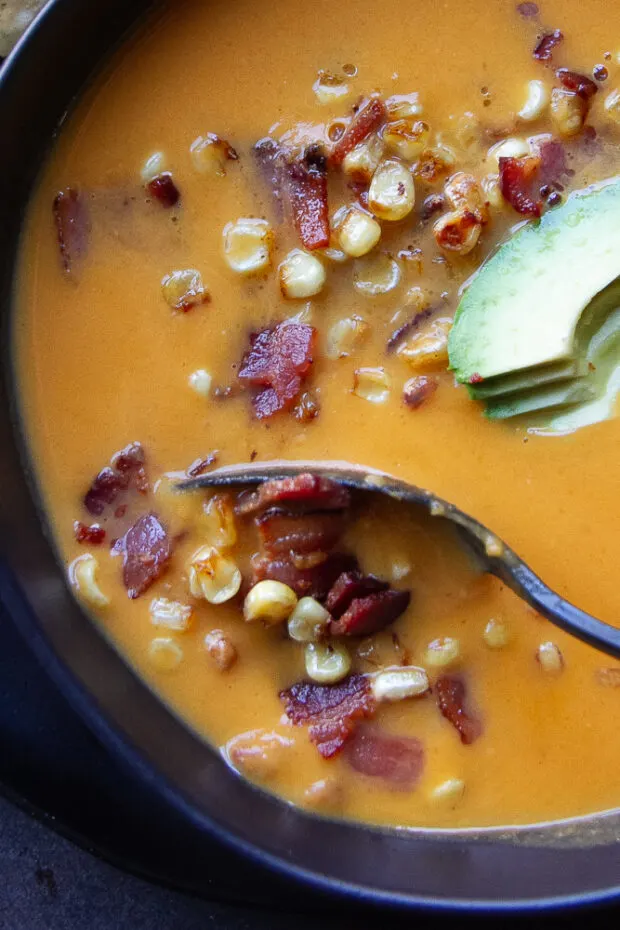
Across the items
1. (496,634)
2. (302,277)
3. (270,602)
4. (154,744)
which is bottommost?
(496,634)

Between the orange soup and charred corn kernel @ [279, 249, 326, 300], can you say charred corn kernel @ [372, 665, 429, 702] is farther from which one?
charred corn kernel @ [279, 249, 326, 300]

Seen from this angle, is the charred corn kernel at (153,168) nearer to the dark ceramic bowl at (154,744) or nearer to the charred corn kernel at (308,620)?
the dark ceramic bowl at (154,744)

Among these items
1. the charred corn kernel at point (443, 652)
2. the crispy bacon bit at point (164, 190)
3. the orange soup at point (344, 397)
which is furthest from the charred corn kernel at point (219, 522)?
the crispy bacon bit at point (164, 190)

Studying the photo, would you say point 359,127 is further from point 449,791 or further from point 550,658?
point 449,791

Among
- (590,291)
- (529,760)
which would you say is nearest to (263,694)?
(529,760)

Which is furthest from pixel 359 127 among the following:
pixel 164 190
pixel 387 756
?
pixel 387 756

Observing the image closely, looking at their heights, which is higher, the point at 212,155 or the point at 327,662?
the point at 212,155
